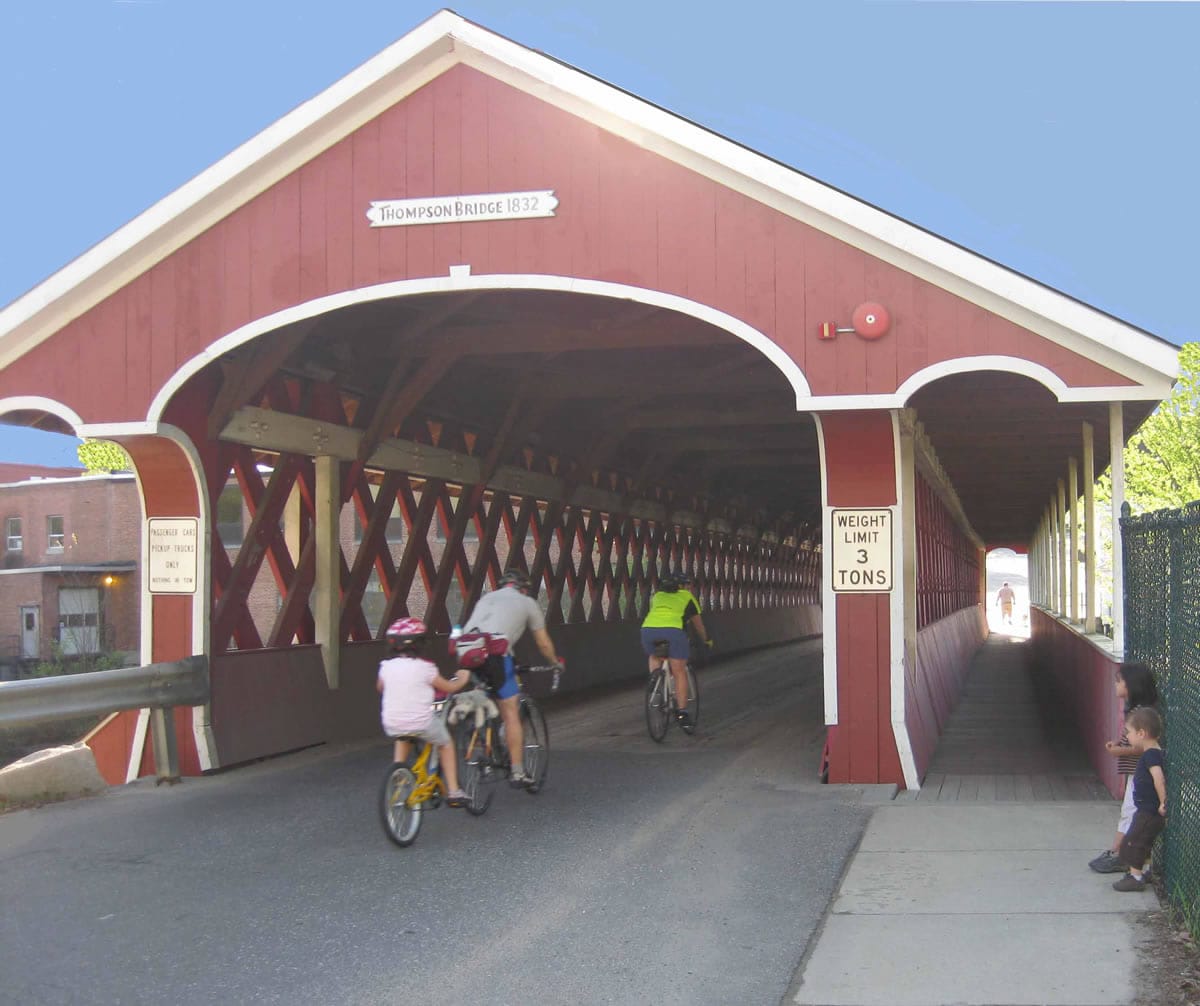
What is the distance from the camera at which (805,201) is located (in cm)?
941

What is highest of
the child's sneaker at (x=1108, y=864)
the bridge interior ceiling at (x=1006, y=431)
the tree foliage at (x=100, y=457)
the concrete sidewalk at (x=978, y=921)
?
the tree foliage at (x=100, y=457)

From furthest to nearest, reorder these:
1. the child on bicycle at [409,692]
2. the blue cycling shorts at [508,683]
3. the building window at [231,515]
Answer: the building window at [231,515] < the blue cycling shorts at [508,683] < the child on bicycle at [409,692]

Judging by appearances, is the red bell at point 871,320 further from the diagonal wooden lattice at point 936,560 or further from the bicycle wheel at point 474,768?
the diagonal wooden lattice at point 936,560

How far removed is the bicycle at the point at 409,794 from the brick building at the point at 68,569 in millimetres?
39755

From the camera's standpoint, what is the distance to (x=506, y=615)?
31.9ft

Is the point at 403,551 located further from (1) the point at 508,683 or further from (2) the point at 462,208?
(1) the point at 508,683

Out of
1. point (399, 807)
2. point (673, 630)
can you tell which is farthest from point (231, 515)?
point (399, 807)

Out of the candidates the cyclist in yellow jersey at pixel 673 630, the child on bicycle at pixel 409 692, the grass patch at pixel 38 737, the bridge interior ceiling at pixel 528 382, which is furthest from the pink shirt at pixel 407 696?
the grass patch at pixel 38 737

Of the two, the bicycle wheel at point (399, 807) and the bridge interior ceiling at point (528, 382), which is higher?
the bridge interior ceiling at point (528, 382)

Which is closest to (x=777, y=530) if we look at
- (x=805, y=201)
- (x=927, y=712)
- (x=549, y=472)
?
(x=549, y=472)

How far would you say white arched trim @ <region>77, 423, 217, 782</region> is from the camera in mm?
10500

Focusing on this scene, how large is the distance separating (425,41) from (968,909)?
678 centimetres

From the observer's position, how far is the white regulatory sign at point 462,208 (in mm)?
9867

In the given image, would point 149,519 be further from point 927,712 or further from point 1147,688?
point 1147,688
